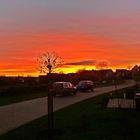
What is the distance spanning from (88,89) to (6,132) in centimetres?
4958

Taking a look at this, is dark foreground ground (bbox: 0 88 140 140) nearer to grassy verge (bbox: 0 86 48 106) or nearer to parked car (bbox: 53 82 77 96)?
parked car (bbox: 53 82 77 96)

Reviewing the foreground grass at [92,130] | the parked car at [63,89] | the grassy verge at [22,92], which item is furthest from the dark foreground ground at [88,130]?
the grassy verge at [22,92]

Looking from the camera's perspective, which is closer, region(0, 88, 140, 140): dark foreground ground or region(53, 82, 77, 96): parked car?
Result: region(0, 88, 140, 140): dark foreground ground

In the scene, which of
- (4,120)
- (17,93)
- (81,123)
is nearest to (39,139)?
(81,123)

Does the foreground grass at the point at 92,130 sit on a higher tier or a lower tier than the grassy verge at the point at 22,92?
lower

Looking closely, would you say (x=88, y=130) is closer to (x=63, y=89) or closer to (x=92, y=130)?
(x=92, y=130)

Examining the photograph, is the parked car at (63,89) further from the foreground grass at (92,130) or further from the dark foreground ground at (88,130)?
the dark foreground ground at (88,130)

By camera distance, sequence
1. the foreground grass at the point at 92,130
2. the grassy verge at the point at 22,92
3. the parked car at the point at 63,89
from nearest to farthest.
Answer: the foreground grass at the point at 92,130, the parked car at the point at 63,89, the grassy verge at the point at 22,92

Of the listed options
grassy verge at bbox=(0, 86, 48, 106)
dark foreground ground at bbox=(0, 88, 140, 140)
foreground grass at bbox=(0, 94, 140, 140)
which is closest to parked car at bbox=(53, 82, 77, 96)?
grassy verge at bbox=(0, 86, 48, 106)

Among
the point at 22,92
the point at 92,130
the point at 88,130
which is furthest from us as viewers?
the point at 22,92

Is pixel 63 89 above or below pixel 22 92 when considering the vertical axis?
above

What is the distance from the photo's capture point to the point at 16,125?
19.7 meters

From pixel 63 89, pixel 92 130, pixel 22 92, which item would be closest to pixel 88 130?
pixel 92 130

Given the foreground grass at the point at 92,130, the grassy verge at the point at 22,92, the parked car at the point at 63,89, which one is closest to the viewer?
the foreground grass at the point at 92,130
